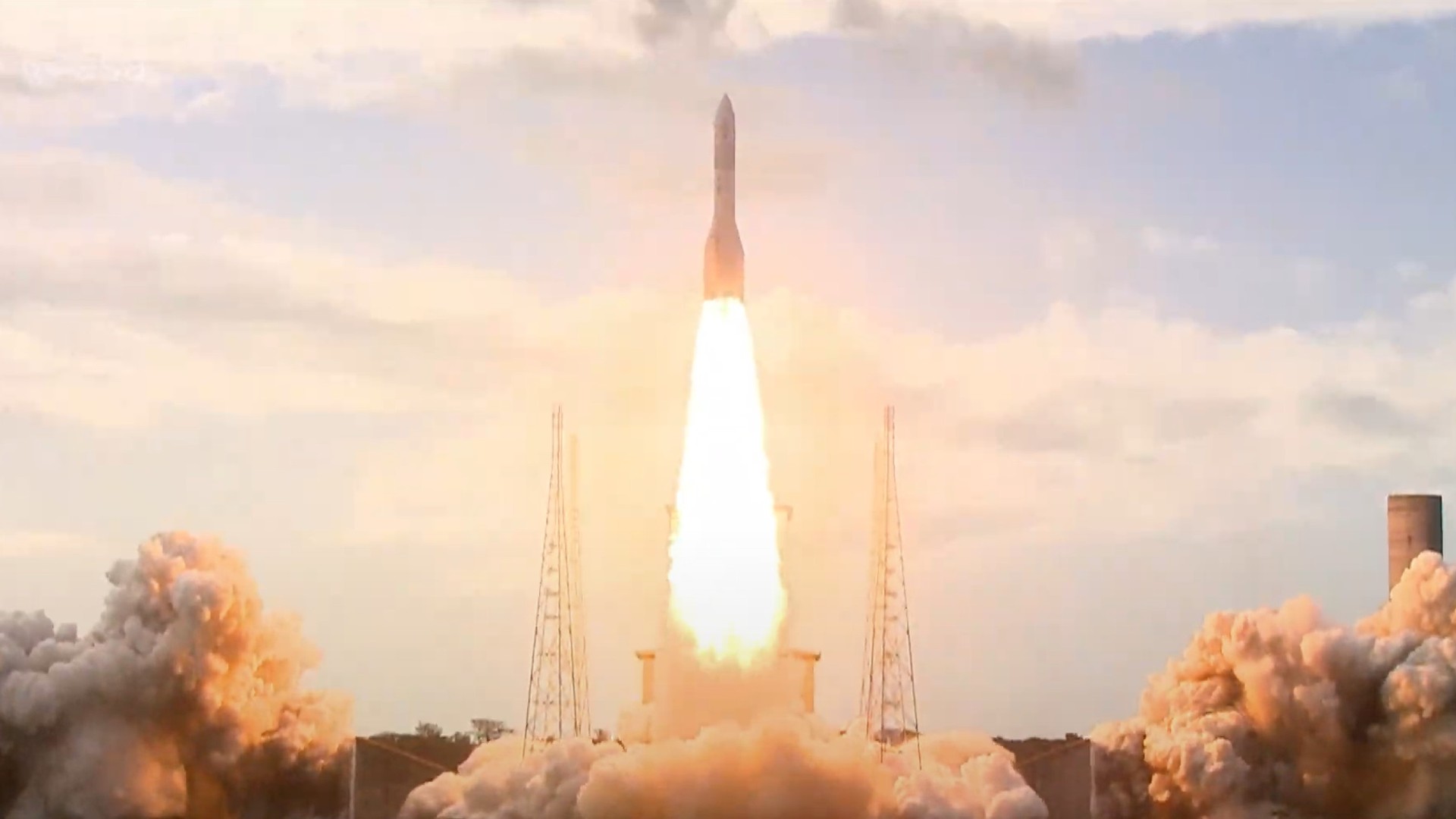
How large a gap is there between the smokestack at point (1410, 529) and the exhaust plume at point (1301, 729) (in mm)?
10090

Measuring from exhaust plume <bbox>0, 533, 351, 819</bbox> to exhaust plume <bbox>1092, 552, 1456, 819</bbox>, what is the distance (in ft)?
83.9

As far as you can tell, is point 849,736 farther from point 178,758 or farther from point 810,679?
point 178,758

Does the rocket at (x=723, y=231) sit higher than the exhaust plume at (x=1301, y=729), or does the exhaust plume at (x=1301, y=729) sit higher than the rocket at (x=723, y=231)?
the rocket at (x=723, y=231)

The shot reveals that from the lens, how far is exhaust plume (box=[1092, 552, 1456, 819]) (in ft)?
255

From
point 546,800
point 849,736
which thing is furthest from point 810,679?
point 546,800

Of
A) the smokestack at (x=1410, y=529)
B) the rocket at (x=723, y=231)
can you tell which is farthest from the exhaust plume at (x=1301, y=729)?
the rocket at (x=723, y=231)

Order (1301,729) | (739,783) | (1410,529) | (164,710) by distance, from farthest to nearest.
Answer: (1410,529) → (1301,729) → (164,710) → (739,783)

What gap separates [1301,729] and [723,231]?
27.2 metres

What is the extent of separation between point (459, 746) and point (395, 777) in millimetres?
4032

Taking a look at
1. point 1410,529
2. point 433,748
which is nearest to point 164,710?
point 433,748

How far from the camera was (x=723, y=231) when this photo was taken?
64.7m

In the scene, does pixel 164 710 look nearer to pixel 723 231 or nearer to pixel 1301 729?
pixel 723 231

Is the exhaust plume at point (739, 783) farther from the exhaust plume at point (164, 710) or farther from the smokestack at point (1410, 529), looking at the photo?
the smokestack at point (1410, 529)

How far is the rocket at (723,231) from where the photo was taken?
6431cm
